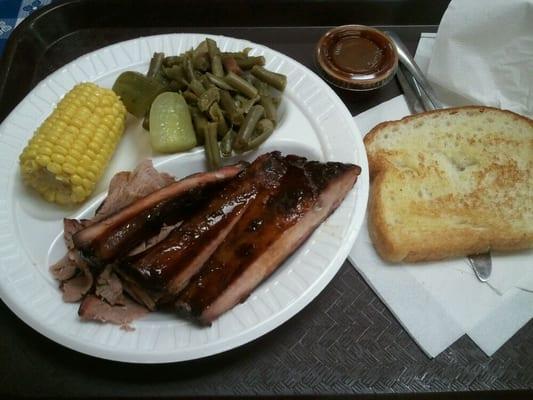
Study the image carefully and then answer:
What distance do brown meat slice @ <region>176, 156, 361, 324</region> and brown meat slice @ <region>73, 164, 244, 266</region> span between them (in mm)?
233

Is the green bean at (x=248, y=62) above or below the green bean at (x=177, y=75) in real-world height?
below

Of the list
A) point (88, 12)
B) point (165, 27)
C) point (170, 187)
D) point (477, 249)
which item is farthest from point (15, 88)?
point (477, 249)

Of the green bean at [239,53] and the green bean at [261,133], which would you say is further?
the green bean at [239,53]

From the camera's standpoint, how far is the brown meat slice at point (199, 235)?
68.8 inches

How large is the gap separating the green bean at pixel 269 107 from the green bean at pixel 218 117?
208 mm

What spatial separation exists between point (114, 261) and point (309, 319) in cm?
82

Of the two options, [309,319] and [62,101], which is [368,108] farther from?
[62,101]

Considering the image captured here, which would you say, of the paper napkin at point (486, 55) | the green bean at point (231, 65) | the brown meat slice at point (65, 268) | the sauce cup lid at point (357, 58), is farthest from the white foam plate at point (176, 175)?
the paper napkin at point (486, 55)

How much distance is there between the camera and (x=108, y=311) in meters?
1.79

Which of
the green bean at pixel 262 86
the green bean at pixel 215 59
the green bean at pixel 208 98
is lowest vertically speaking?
the green bean at pixel 262 86

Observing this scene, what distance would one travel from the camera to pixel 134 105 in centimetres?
235

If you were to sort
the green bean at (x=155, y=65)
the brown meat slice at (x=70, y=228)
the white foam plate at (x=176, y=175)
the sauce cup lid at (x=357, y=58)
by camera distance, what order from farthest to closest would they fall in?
the sauce cup lid at (x=357, y=58)
the green bean at (x=155, y=65)
the brown meat slice at (x=70, y=228)
the white foam plate at (x=176, y=175)

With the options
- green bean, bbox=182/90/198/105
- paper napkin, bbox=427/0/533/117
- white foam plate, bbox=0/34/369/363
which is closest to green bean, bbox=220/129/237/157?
white foam plate, bbox=0/34/369/363

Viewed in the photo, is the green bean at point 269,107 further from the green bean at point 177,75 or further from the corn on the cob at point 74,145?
the corn on the cob at point 74,145
